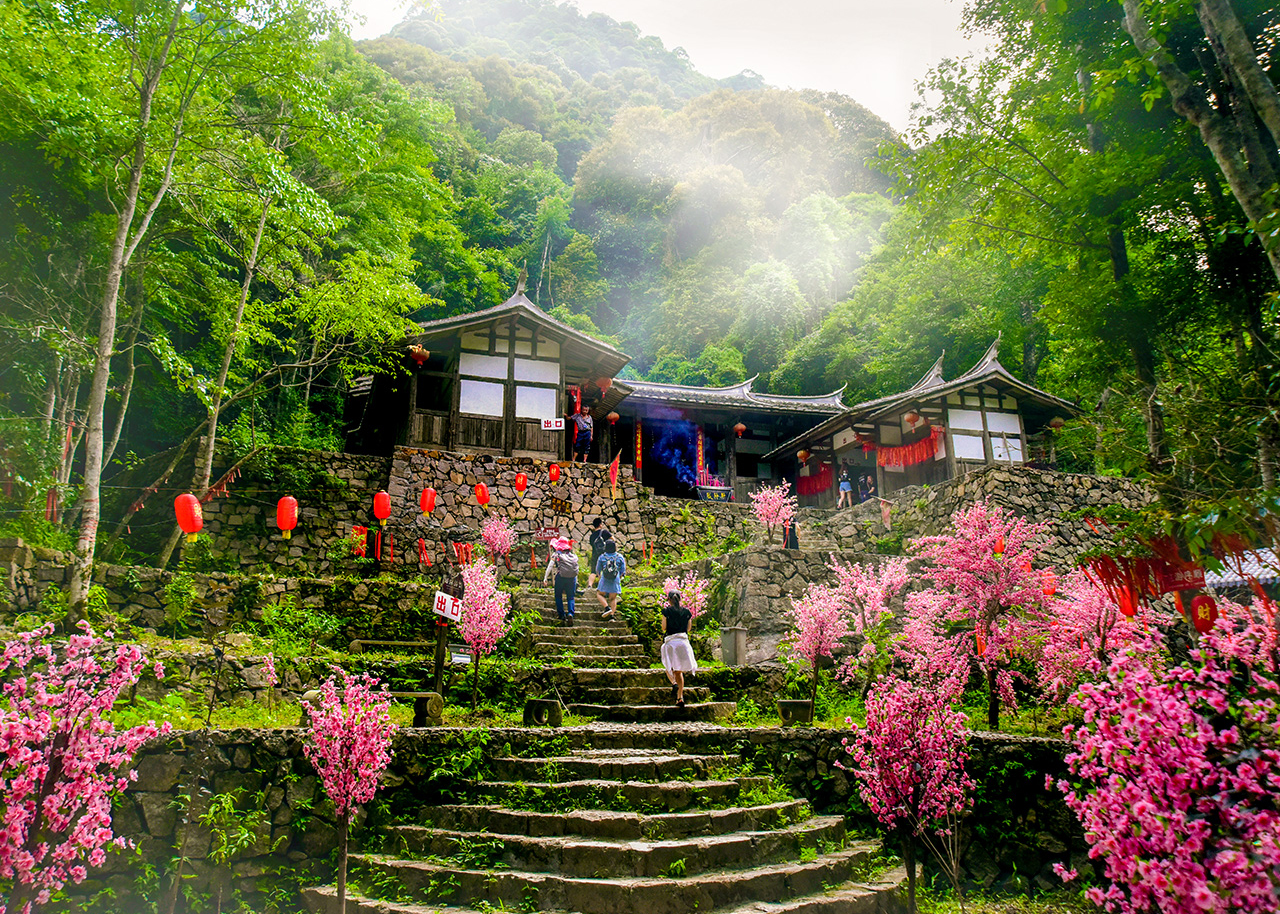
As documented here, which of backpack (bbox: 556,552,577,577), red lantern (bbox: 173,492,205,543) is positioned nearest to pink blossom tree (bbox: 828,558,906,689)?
backpack (bbox: 556,552,577,577)

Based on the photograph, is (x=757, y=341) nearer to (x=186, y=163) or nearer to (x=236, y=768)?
(x=186, y=163)

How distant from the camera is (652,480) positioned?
27.4 meters

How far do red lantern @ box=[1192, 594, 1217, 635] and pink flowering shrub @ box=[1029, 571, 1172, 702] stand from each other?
650mm

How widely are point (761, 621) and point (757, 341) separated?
2741cm

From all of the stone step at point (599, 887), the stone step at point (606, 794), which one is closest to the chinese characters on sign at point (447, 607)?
the stone step at point (606, 794)

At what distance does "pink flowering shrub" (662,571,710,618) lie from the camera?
12967mm

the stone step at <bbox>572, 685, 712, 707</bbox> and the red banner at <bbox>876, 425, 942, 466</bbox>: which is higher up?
the red banner at <bbox>876, 425, 942, 466</bbox>

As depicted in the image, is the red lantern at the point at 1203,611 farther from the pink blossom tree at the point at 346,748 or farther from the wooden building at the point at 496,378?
the wooden building at the point at 496,378

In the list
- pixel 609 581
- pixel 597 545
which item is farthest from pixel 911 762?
pixel 597 545

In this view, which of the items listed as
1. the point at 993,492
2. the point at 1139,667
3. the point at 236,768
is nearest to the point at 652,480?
the point at 993,492

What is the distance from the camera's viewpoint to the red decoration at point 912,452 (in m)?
23.5

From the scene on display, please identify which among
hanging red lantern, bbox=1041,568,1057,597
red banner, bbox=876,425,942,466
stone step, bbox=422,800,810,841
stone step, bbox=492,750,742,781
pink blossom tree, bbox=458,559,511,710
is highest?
red banner, bbox=876,425,942,466

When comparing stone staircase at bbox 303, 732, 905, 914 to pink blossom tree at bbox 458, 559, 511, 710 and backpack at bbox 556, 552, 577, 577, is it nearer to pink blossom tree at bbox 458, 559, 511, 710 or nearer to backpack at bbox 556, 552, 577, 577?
pink blossom tree at bbox 458, 559, 511, 710

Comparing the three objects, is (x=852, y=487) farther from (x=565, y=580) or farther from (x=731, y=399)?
(x=565, y=580)
